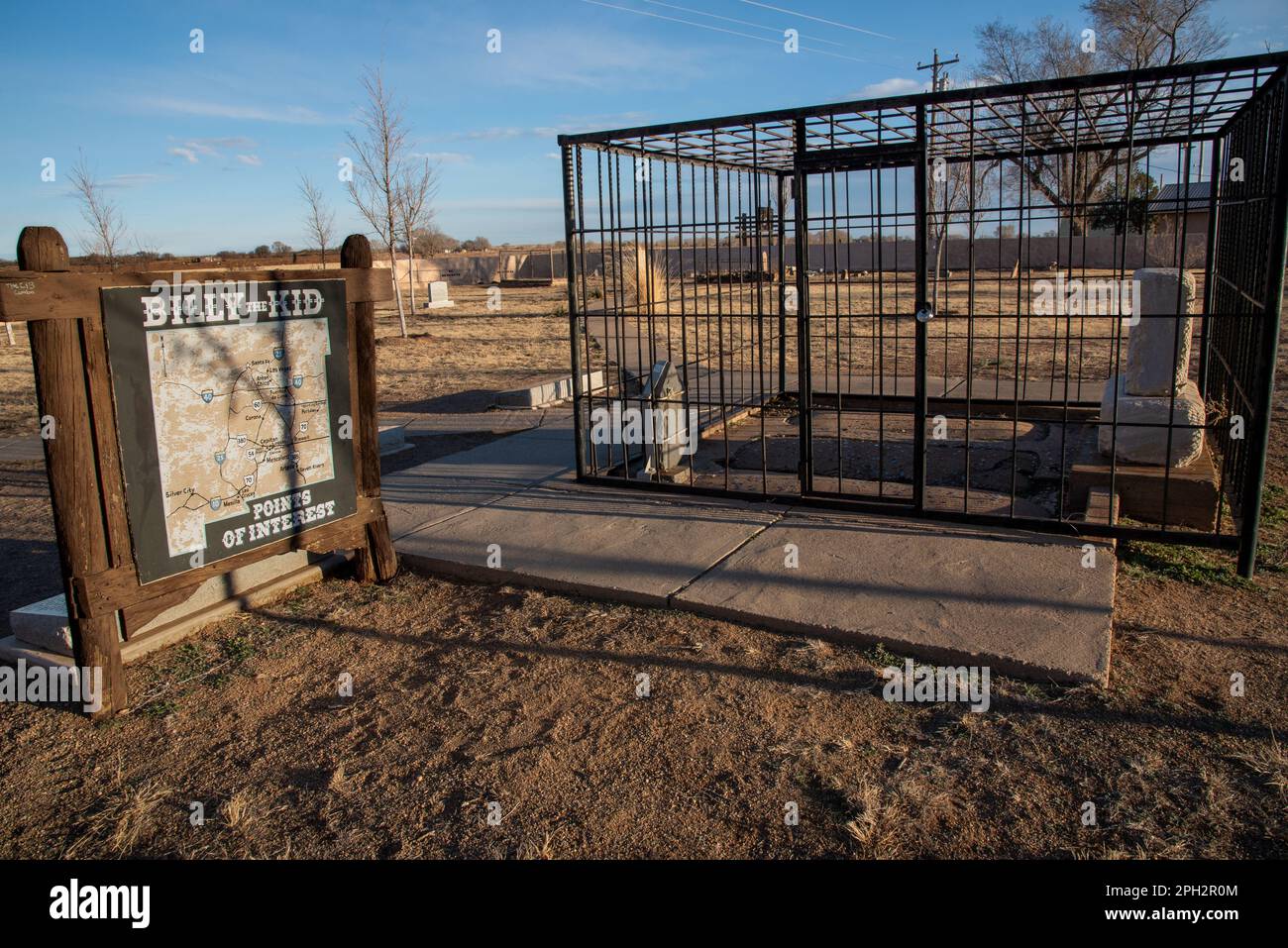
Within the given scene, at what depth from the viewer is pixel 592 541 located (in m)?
6.11

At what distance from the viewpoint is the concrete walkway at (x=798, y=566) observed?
4508 mm

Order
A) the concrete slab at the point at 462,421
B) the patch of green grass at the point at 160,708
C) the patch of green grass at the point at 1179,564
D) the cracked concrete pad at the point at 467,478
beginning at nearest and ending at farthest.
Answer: the patch of green grass at the point at 160,708, the patch of green grass at the point at 1179,564, the cracked concrete pad at the point at 467,478, the concrete slab at the point at 462,421

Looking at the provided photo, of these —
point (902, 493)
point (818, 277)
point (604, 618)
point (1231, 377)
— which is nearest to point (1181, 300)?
point (1231, 377)

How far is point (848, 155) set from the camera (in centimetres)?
620

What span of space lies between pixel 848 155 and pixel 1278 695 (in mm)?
4054

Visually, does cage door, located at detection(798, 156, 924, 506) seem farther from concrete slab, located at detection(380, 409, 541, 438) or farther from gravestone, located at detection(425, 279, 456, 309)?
gravestone, located at detection(425, 279, 456, 309)

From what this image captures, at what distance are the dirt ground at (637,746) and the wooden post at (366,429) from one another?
1.69 feet

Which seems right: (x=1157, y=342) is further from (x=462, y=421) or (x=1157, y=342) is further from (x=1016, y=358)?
(x=462, y=421)

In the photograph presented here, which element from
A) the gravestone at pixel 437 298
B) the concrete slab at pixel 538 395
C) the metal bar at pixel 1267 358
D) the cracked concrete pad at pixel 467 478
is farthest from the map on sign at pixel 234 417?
the gravestone at pixel 437 298

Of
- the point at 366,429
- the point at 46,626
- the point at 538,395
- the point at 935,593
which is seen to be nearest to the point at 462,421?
the point at 538,395

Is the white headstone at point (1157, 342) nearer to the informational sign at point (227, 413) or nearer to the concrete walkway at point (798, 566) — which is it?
the concrete walkway at point (798, 566)

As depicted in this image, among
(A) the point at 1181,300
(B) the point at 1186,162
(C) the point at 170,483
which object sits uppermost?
(B) the point at 1186,162
